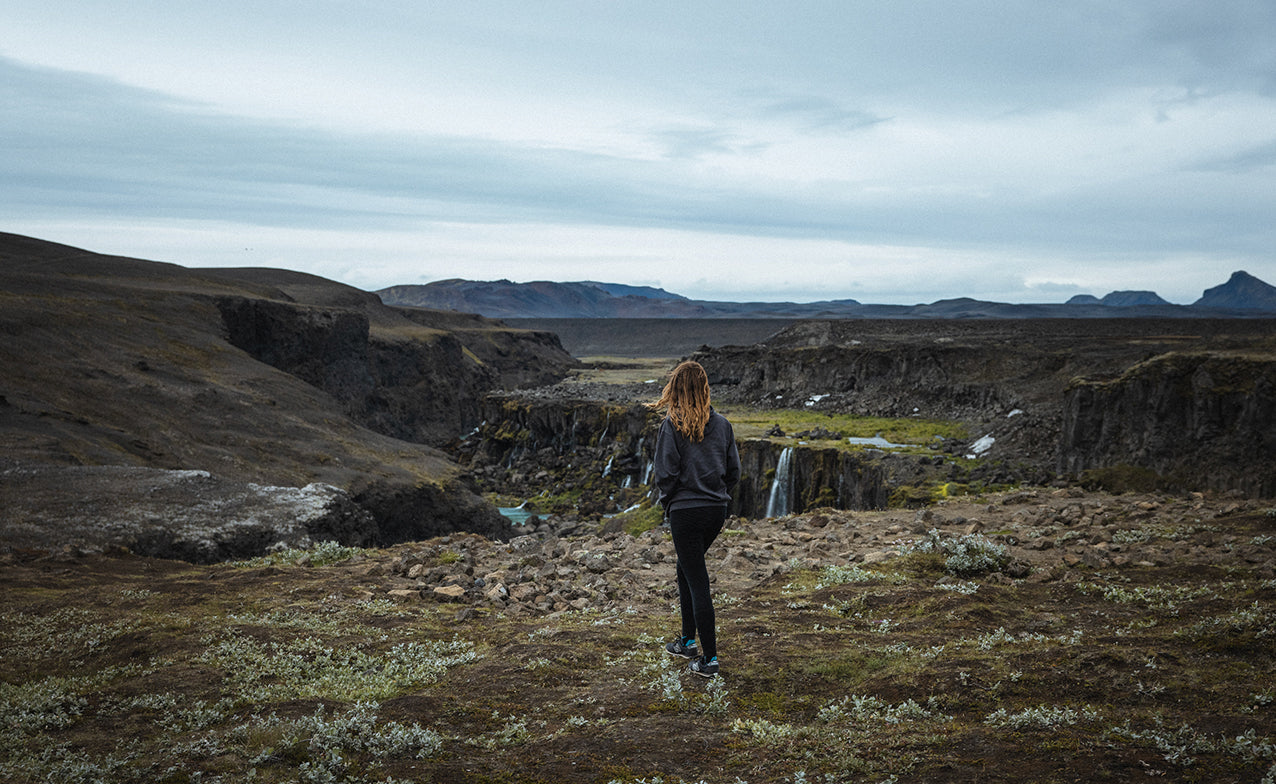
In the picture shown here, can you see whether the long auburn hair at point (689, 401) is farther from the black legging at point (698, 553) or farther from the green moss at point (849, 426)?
the green moss at point (849, 426)

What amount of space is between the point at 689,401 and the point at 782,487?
32313mm

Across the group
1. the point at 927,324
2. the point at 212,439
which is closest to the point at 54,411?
the point at 212,439

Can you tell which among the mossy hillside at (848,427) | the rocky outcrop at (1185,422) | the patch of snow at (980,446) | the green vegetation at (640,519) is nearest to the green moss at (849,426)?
the mossy hillside at (848,427)

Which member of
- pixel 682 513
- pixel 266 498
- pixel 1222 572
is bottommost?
pixel 266 498

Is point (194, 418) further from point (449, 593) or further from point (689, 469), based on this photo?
point (689, 469)

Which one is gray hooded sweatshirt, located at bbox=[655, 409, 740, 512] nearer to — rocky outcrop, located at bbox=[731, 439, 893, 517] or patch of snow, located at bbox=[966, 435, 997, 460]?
rocky outcrop, located at bbox=[731, 439, 893, 517]

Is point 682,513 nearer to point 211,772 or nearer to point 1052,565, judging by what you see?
point 211,772

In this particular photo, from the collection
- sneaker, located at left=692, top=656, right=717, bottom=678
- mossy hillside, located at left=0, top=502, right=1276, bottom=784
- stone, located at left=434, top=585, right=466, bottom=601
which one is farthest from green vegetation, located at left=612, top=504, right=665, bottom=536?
sneaker, located at left=692, top=656, right=717, bottom=678

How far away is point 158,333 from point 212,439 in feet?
51.8

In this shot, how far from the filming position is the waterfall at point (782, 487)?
3853 centimetres

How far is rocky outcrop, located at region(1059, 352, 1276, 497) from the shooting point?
23.1 meters

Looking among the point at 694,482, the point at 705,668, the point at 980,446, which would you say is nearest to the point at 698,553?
the point at 694,482

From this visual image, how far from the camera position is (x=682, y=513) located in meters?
7.51

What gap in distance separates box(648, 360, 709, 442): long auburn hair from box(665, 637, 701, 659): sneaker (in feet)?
7.41
